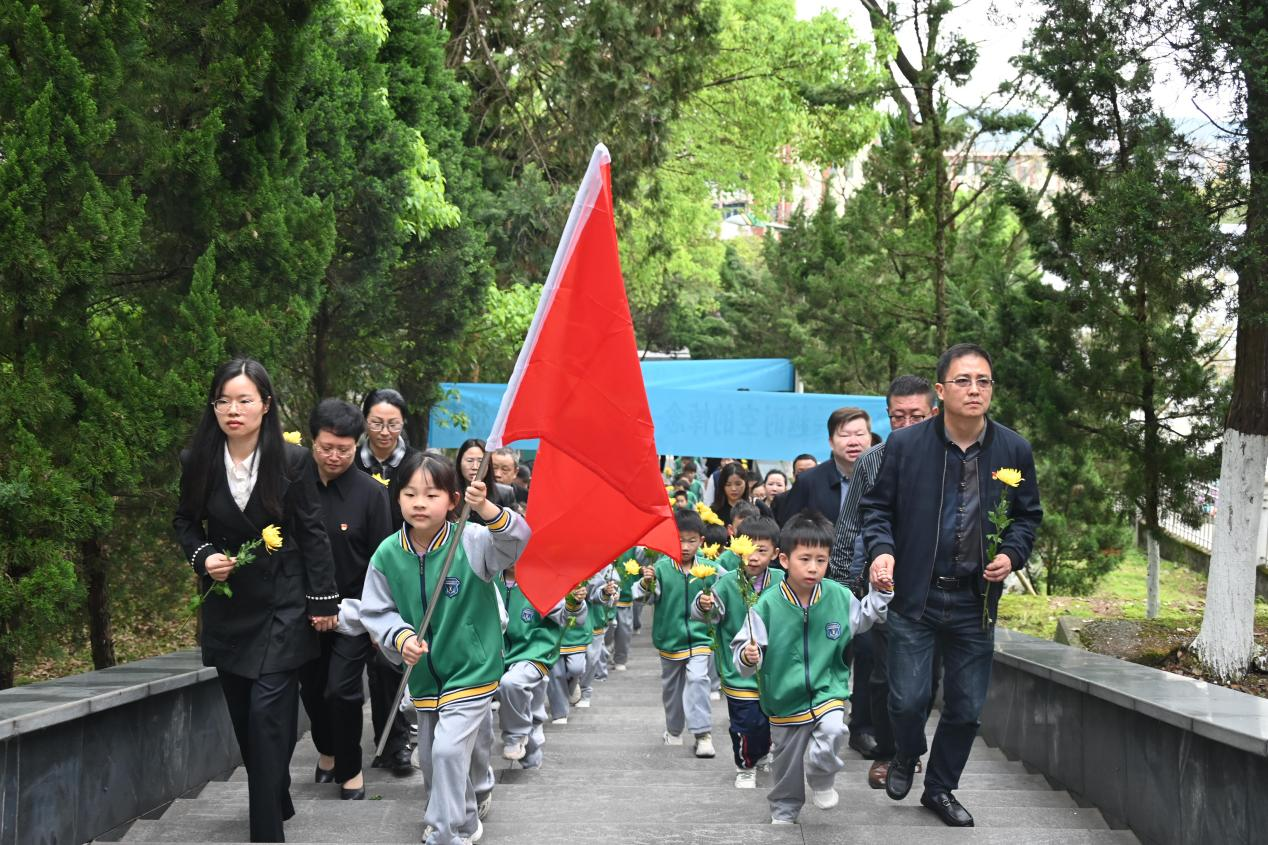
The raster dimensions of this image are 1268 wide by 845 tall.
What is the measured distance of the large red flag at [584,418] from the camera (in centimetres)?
493

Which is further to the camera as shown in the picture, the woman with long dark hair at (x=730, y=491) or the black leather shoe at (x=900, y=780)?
the woman with long dark hair at (x=730, y=491)

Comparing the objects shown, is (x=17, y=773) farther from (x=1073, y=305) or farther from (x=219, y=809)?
(x=1073, y=305)

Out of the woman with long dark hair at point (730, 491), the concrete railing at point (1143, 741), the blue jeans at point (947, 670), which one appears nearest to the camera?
the concrete railing at point (1143, 741)

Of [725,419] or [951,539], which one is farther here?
[725,419]

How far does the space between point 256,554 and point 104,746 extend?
3.30 feet

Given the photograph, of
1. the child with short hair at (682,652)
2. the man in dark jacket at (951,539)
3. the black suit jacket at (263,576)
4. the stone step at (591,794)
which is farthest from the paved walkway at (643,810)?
the black suit jacket at (263,576)

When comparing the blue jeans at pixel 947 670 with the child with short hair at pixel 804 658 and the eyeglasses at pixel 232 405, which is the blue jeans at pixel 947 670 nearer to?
the child with short hair at pixel 804 658

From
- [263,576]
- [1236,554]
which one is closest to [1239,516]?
[1236,554]

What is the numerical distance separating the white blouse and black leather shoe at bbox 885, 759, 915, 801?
117 inches

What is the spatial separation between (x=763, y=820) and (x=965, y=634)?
1.18m

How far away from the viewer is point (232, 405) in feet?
17.3

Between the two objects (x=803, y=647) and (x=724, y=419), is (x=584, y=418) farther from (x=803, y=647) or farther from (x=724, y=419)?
(x=724, y=419)

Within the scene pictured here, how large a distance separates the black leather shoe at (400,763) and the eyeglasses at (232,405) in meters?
2.55

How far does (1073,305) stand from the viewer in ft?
34.1
